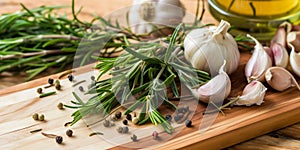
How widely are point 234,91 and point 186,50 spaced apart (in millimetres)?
160

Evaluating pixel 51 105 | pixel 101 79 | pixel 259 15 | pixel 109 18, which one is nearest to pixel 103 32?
pixel 109 18

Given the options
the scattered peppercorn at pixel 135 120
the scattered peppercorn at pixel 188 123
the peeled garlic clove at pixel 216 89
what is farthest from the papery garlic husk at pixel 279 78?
the scattered peppercorn at pixel 135 120

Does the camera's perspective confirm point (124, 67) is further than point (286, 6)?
No

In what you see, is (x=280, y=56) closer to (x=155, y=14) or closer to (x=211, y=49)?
(x=211, y=49)

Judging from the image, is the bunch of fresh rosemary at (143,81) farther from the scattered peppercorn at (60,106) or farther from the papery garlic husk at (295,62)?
the papery garlic husk at (295,62)

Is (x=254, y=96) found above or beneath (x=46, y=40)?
beneath

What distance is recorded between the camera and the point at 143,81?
1488 mm

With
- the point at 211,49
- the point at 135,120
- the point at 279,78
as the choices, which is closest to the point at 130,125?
the point at 135,120

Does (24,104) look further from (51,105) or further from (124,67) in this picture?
(124,67)

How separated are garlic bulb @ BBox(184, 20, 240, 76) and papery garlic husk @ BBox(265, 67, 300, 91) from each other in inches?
4.0

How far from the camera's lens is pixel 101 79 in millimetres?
1542

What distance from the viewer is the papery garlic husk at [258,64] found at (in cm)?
149

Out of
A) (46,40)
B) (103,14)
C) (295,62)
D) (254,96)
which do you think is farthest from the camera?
(103,14)

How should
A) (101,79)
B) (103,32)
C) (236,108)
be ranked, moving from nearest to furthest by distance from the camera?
(236,108)
(101,79)
(103,32)
